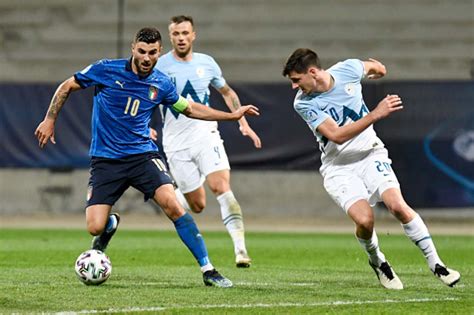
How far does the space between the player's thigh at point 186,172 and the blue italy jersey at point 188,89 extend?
10cm

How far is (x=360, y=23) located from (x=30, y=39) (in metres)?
7.17

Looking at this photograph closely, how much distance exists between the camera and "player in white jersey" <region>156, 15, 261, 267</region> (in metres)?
12.0

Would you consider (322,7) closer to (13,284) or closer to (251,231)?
(251,231)

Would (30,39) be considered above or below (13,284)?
below

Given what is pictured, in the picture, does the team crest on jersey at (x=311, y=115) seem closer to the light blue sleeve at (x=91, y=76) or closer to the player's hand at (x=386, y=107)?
the player's hand at (x=386, y=107)

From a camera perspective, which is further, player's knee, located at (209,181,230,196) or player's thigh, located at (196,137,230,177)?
player's thigh, located at (196,137,230,177)

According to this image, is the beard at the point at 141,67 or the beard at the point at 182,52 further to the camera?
the beard at the point at 182,52

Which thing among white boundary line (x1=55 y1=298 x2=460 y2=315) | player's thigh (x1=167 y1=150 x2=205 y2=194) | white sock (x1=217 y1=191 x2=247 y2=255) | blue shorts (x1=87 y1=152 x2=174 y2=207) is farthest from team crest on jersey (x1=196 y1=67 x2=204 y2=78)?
white boundary line (x1=55 y1=298 x2=460 y2=315)

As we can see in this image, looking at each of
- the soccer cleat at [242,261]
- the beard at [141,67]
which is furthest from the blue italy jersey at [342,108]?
the soccer cleat at [242,261]

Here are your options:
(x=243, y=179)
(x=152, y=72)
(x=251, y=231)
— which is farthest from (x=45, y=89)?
(x=152, y=72)

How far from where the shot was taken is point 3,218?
21250mm

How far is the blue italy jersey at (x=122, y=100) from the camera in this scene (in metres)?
9.48

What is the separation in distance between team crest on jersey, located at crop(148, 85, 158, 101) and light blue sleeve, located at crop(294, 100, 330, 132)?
1.19m

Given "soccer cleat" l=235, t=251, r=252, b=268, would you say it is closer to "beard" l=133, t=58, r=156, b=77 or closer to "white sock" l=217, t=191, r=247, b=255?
"white sock" l=217, t=191, r=247, b=255
